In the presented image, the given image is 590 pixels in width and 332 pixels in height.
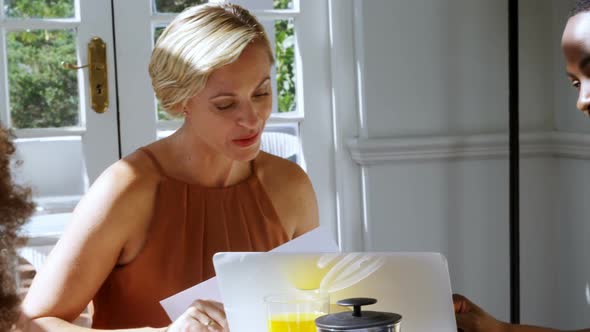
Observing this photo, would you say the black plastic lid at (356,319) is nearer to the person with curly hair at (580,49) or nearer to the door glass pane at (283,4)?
the person with curly hair at (580,49)

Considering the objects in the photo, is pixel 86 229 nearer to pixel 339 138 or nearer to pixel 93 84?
pixel 93 84

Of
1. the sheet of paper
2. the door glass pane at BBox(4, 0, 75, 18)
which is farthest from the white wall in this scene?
the sheet of paper

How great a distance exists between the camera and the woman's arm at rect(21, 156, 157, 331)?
5.81 ft

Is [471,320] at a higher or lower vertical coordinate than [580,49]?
lower

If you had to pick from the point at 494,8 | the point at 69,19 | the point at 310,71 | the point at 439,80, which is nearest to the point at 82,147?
the point at 69,19

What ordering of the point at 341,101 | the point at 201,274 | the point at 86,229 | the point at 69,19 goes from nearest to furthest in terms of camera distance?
the point at 86,229 < the point at 201,274 < the point at 69,19 < the point at 341,101

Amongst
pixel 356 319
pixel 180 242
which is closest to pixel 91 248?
pixel 180 242

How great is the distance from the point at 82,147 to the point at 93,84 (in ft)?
0.68

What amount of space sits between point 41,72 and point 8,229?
91.3 inches

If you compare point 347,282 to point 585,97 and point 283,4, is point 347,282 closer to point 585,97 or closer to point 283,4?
point 585,97

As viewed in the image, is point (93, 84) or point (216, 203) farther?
point (93, 84)

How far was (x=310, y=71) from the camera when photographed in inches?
134

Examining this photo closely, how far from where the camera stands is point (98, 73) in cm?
313

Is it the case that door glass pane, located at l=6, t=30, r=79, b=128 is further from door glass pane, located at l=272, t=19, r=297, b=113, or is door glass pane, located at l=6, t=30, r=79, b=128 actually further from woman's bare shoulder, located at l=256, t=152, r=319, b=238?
woman's bare shoulder, located at l=256, t=152, r=319, b=238
